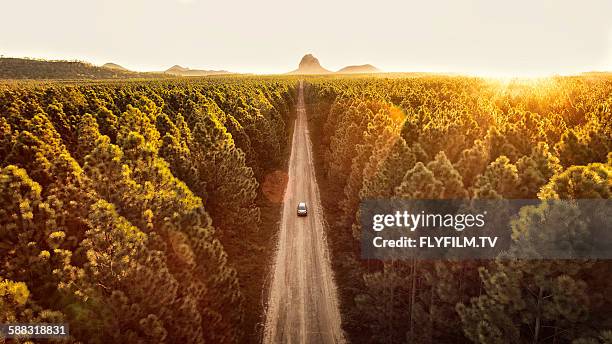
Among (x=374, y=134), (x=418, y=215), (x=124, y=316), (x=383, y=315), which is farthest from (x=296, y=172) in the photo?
(x=124, y=316)

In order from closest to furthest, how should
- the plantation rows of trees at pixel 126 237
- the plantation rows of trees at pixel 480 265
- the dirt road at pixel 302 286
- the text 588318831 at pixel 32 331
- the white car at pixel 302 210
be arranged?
the text 588318831 at pixel 32 331 < the plantation rows of trees at pixel 480 265 < the plantation rows of trees at pixel 126 237 < the dirt road at pixel 302 286 < the white car at pixel 302 210

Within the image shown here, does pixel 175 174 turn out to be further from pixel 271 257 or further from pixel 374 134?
pixel 374 134

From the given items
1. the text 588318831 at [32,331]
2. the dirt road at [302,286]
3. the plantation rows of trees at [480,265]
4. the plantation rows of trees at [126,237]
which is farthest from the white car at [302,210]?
the text 588318831 at [32,331]
